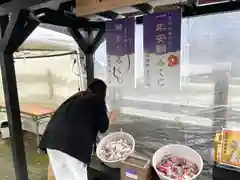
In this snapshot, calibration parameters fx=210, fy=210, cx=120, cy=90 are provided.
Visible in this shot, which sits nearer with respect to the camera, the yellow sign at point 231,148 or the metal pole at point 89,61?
the yellow sign at point 231,148

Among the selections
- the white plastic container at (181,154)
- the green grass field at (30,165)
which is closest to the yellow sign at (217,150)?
the white plastic container at (181,154)

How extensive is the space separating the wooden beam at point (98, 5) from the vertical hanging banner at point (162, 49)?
20.8 inches

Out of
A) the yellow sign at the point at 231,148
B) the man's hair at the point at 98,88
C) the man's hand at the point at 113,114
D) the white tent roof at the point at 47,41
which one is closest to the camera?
the yellow sign at the point at 231,148

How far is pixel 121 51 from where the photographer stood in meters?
2.27

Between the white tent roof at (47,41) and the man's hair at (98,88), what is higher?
the white tent roof at (47,41)

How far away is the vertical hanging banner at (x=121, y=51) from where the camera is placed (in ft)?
7.30

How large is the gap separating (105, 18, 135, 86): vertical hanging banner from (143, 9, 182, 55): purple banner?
21 cm

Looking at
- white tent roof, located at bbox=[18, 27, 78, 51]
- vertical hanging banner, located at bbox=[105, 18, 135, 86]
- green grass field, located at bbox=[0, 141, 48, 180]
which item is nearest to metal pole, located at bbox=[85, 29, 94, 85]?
white tent roof, located at bbox=[18, 27, 78, 51]

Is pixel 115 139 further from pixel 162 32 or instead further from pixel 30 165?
pixel 30 165

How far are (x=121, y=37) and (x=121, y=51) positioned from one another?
15 centimetres

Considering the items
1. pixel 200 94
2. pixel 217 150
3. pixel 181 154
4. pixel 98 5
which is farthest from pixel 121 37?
pixel 217 150

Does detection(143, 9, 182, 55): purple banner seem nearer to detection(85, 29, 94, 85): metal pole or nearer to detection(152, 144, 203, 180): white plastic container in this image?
detection(152, 144, 203, 180): white plastic container

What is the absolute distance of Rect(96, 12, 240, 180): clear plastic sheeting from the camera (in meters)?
2.09

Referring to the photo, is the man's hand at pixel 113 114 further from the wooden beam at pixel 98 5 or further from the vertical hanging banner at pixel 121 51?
the wooden beam at pixel 98 5
